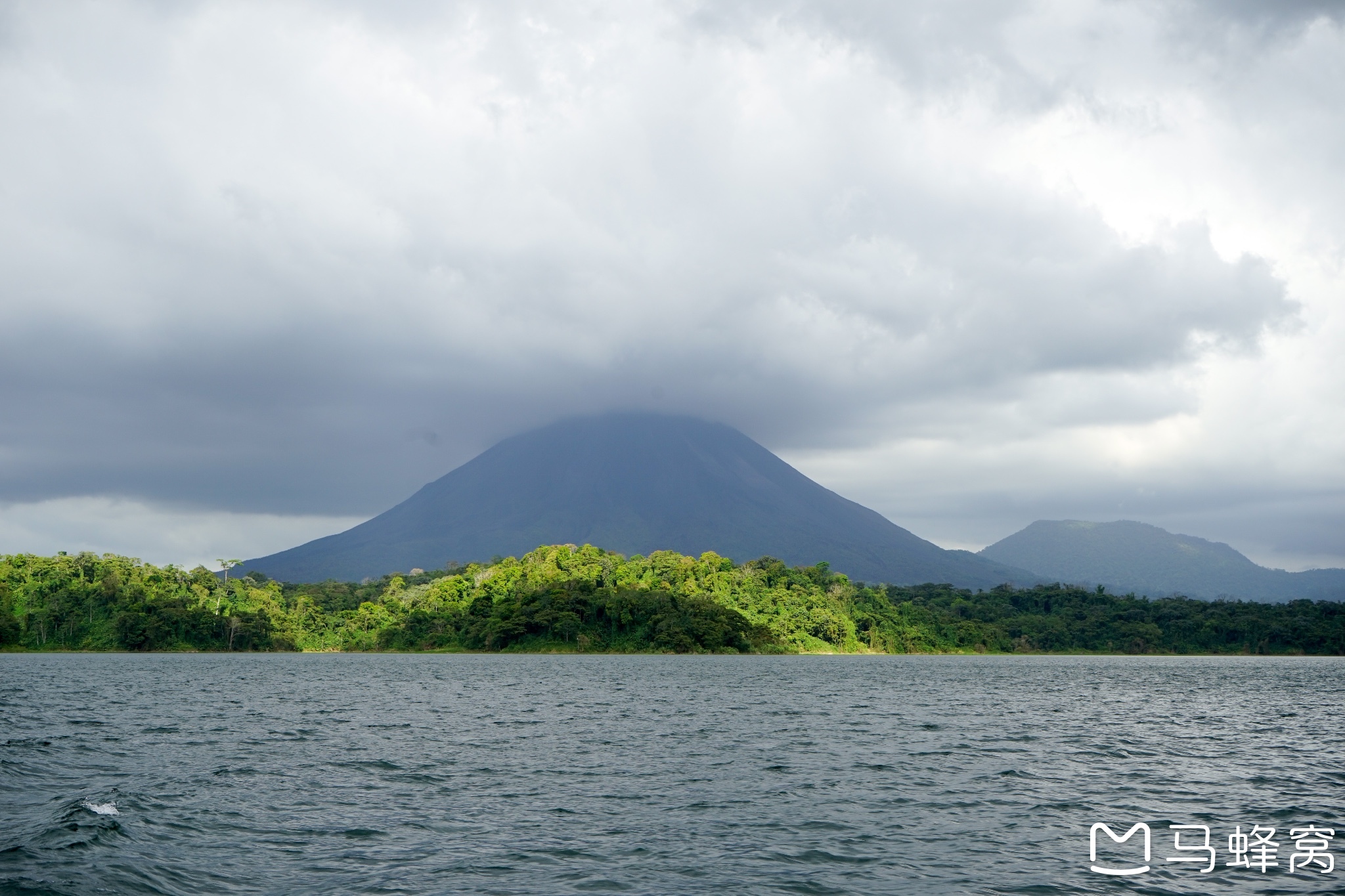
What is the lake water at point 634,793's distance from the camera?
60.0 feet

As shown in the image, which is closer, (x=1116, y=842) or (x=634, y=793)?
(x=1116, y=842)

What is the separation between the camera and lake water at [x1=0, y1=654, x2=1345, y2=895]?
18.3 m

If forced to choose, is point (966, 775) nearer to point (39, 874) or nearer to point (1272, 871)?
point (1272, 871)

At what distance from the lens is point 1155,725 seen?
5031 centimetres

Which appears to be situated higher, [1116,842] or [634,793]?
Result: [1116,842]

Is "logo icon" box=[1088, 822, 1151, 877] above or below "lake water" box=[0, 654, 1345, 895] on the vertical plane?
above

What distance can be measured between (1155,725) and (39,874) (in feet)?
168

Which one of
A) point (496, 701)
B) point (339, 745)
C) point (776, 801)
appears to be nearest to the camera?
point (776, 801)

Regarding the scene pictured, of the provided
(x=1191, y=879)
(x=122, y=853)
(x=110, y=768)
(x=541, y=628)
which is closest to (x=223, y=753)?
(x=110, y=768)

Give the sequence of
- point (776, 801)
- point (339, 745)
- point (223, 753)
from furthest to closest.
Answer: point (339, 745), point (223, 753), point (776, 801)

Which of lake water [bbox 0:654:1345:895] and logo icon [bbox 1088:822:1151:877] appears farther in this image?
logo icon [bbox 1088:822:1151:877]

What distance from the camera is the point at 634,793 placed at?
27.3 meters

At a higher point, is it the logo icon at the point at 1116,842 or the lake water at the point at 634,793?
the logo icon at the point at 1116,842

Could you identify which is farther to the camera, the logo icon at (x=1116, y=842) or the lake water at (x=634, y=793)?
the logo icon at (x=1116, y=842)
